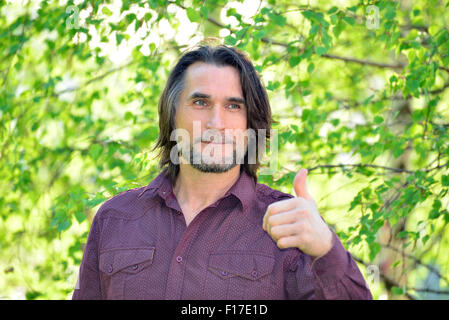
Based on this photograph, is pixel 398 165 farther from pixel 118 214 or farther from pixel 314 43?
pixel 118 214

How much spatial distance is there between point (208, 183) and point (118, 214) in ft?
1.32

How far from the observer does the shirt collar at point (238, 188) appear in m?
2.10

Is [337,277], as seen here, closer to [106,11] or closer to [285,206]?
[285,206]

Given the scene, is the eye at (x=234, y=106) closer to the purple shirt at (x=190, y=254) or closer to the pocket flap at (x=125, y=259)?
the purple shirt at (x=190, y=254)

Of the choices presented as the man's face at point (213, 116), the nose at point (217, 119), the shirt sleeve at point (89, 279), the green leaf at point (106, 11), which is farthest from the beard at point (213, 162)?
the green leaf at point (106, 11)

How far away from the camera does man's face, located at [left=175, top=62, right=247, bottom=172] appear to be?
2.17 m

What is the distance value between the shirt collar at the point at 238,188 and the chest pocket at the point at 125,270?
0.28 meters

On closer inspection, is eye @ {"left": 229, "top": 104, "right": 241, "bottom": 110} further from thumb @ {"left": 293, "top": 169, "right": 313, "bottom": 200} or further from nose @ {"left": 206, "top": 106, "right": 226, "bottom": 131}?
thumb @ {"left": 293, "top": 169, "right": 313, "bottom": 200}

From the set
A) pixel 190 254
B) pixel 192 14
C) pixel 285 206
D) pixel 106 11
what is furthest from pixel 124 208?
pixel 106 11

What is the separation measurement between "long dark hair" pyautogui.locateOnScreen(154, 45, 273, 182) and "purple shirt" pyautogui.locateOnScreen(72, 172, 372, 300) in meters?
0.27

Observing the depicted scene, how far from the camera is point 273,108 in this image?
14.7 ft

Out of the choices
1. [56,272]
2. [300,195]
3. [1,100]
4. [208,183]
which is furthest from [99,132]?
[300,195]

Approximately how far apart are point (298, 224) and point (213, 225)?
626mm

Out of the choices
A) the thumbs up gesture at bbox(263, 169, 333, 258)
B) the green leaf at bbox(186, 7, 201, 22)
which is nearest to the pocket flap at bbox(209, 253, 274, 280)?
the thumbs up gesture at bbox(263, 169, 333, 258)
